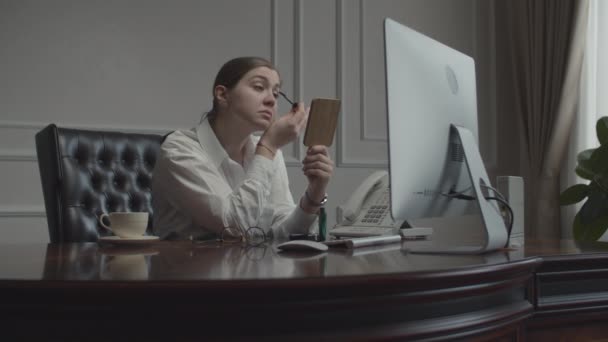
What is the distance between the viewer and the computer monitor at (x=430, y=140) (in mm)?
1128

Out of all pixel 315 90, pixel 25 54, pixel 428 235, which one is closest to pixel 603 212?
pixel 428 235

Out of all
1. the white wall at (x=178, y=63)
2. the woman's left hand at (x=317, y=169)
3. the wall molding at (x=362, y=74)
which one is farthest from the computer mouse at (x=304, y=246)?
the wall molding at (x=362, y=74)

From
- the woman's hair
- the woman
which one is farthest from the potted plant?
the woman's hair

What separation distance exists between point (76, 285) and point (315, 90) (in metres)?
2.64

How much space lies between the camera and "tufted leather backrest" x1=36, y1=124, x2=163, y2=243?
6.21 ft

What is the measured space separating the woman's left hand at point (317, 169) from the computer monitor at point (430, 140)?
1.41 feet

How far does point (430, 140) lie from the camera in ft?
3.92

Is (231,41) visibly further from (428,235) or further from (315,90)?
(428,235)

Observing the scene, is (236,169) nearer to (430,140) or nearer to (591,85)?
(430,140)

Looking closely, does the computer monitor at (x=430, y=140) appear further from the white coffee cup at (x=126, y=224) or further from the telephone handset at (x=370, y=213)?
the white coffee cup at (x=126, y=224)

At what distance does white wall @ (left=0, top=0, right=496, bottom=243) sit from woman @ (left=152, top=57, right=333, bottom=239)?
944 mm

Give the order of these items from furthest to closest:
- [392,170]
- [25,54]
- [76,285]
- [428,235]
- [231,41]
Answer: [231,41]
[25,54]
[428,235]
[392,170]
[76,285]

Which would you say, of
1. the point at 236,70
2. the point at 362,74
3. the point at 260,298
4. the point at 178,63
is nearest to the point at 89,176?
the point at 236,70

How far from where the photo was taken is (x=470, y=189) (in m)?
1.31
